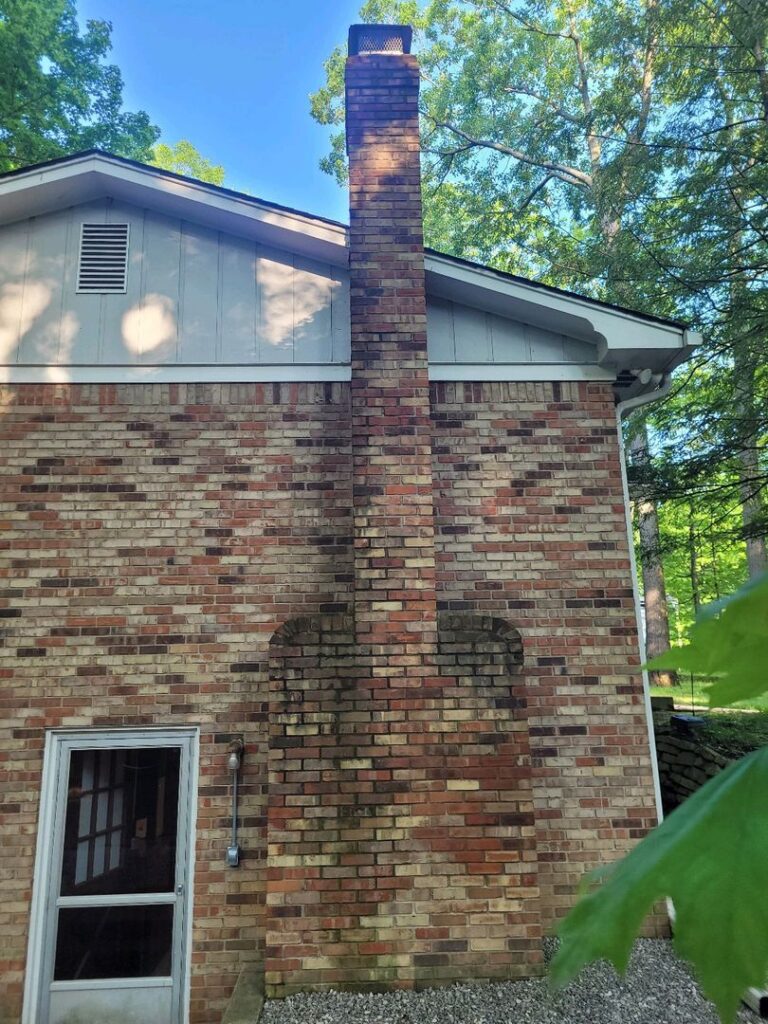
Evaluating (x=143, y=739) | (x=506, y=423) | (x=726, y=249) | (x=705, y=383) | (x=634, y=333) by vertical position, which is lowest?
(x=143, y=739)

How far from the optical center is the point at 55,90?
13352 millimetres

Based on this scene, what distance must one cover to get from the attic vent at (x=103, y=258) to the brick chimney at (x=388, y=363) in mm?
1975

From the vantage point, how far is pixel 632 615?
5.59 metres

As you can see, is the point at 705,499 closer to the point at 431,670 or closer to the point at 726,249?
the point at 726,249

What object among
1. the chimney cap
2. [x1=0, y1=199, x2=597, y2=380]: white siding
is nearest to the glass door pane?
[x1=0, y1=199, x2=597, y2=380]: white siding

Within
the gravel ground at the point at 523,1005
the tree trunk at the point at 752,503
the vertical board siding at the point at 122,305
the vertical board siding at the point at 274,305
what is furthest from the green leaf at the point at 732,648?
the tree trunk at the point at 752,503

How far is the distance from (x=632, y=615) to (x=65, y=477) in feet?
15.0

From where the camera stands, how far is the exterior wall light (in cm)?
504

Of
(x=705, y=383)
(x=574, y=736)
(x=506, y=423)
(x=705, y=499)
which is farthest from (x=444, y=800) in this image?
(x=705, y=383)

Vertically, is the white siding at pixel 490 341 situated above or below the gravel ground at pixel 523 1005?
above

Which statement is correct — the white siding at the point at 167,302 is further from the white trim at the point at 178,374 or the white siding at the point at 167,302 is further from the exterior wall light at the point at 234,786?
the exterior wall light at the point at 234,786

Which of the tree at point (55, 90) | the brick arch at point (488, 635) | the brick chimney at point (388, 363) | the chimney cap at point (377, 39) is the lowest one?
the brick arch at point (488, 635)

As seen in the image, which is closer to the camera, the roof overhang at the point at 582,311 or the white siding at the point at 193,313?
the roof overhang at the point at 582,311

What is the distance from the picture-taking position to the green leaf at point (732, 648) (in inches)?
28.3
